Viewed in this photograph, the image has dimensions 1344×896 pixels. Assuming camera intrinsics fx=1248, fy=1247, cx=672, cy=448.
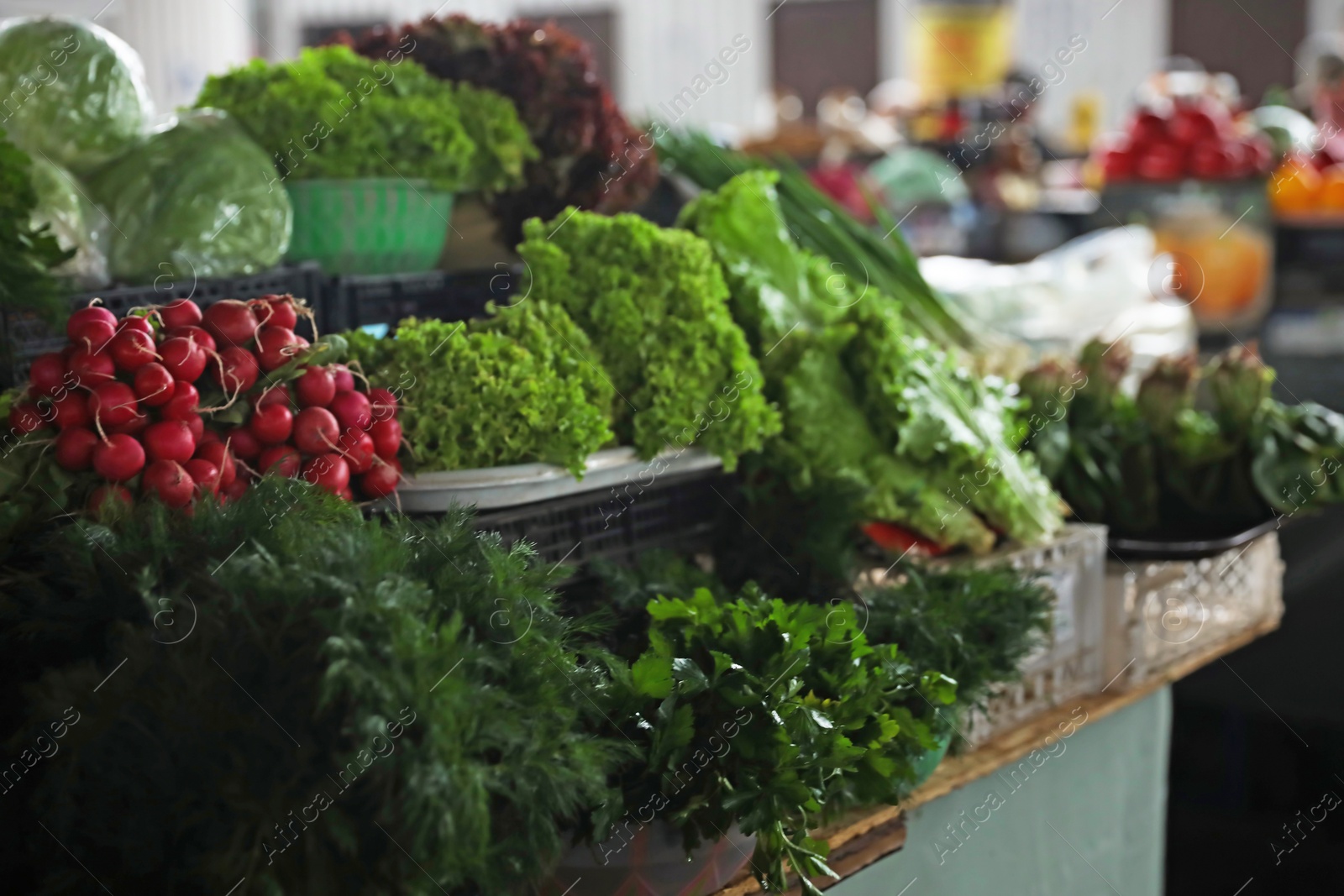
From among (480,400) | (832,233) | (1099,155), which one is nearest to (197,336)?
(480,400)

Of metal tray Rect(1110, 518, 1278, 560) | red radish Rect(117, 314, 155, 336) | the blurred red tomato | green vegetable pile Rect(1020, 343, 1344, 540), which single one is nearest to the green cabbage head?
red radish Rect(117, 314, 155, 336)

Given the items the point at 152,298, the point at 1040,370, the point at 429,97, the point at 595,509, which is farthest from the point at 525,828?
the point at 1040,370

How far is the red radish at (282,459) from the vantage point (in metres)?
1.19

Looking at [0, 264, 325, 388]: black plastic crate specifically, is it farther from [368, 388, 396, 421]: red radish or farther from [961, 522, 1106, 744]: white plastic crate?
[961, 522, 1106, 744]: white plastic crate

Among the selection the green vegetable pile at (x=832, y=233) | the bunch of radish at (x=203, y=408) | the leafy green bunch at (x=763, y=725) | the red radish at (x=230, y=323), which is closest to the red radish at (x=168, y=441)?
the bunch of radish at (x=203, y=408)

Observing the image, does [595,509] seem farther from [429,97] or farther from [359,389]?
[429,97]

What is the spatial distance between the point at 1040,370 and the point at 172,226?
4.60ft

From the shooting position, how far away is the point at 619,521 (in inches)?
58.1

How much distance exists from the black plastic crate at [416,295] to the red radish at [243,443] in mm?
432

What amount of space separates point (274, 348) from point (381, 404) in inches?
4.7

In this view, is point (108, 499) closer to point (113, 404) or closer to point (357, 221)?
point (113, 404)

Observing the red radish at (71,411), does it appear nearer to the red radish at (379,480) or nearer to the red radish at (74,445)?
the red radish at (74,445)

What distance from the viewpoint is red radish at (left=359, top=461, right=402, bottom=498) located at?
4.11ft

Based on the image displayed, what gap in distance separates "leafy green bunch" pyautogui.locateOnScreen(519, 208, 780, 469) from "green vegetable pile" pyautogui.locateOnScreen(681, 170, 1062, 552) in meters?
0.10
